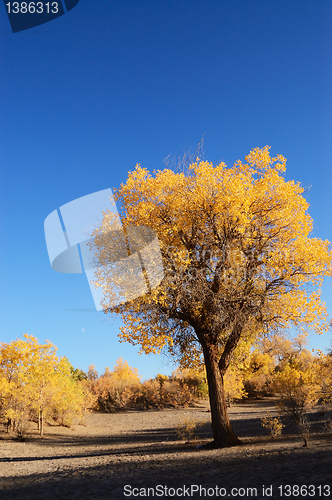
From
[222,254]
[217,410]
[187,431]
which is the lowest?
[187,431]

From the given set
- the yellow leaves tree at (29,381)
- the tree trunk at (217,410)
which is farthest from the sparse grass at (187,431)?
the yellow leaves tree at (29,381)

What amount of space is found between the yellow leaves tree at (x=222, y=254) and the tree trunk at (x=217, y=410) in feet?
0.11

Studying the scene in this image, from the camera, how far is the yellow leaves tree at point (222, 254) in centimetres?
1045

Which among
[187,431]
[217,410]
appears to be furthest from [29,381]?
[217,410]

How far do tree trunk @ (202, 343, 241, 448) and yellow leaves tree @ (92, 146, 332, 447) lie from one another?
0.03 m

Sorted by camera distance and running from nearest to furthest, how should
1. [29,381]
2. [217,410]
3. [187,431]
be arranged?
1. [217,410]
2. [187,431]
3. [29,381]

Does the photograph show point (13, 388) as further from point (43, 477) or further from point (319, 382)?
point (319, 382)

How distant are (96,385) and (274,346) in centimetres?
4065

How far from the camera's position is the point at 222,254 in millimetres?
11094

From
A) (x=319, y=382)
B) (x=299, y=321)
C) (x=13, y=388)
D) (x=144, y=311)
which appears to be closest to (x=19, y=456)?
(x=13, y=388)

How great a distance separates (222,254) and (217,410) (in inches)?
205

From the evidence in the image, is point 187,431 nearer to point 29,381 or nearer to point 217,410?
point 217,410

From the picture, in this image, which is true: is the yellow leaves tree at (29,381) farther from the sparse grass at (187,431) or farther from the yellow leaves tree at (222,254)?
the yellow leaves tree at (222,254)

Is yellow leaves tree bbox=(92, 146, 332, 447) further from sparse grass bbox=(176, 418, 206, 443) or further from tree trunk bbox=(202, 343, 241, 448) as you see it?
sparse grass bbox=(176, 418, 206, 443)
